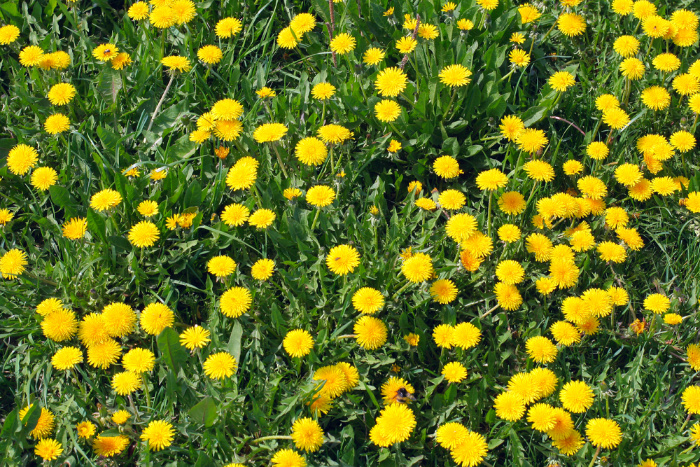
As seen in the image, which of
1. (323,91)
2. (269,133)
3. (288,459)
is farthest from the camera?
(323,91)

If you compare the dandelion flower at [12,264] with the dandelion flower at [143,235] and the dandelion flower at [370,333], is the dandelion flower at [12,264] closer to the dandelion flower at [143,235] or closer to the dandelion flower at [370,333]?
the dandelion flower at [143,235]

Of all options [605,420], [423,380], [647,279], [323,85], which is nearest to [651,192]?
[647,279]

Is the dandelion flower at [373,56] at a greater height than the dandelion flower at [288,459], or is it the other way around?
the dandelion flower at [373,56]

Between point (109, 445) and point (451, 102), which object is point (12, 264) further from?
point (451, 102)

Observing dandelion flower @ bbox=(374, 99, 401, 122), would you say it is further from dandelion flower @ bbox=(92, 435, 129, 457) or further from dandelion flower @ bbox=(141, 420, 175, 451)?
dandelion flower @ bbox=(92, 435, 129, 457)

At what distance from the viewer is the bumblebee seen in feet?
8.49

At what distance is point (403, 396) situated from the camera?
2.62m

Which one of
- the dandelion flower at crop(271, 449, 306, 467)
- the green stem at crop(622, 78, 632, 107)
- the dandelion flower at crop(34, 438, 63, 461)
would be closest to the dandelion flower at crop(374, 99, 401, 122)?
the green stem at crop(622, 78, 632, 107)

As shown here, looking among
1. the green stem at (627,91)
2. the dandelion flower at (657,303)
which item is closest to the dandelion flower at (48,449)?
the dandelion flower at (657,303)

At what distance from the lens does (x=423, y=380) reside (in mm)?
2824

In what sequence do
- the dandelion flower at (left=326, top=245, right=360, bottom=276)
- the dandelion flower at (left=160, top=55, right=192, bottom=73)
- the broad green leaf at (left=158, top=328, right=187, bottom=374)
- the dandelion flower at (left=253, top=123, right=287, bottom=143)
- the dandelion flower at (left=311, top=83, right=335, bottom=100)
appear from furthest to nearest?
the dandelion flower at (left=160, top=55, right=192, bottom=73) → the dandelion flower at (left=311, top=83, right=335, bottom=100) → the dandelion flower at (left=253, top=123, right=287, bottom=143) → the dandelion flower at (left=326, top=245, right=360, bottom=276) → the broad green leaf at (left=158, top=328, right=187, bottom=374)

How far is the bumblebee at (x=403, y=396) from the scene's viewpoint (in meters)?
2.59

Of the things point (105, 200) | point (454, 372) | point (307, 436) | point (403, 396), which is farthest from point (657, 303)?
point (105, 200)

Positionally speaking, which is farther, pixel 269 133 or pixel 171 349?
pixel 269 133
